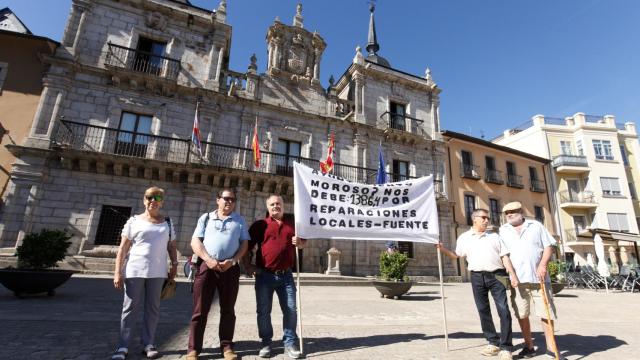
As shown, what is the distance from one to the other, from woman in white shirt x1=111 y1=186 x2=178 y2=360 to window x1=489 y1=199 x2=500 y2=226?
2283cm

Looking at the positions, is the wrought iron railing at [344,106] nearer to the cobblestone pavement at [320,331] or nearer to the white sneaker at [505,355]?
the cobblestone pavement at [320,331]

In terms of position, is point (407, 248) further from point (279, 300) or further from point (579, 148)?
point (579, 148)

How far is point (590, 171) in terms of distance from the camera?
26453 millimetres

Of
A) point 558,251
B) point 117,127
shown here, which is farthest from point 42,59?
point 558,251

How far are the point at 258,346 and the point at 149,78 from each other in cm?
1440

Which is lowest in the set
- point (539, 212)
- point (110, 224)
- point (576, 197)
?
point (110, 224)

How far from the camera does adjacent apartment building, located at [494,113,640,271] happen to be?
24.9m

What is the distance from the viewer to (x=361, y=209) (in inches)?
189

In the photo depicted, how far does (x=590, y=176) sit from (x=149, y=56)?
33.9 metres

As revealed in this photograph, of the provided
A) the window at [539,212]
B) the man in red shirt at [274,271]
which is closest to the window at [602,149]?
the window at [539,212]

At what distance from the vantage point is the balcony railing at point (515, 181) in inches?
924

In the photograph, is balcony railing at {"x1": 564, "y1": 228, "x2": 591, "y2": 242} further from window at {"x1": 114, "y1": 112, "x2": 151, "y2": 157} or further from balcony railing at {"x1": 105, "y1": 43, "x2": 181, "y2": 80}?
window at {"x1": 114, "y1": 112, "x2": 151, "y2": 157}

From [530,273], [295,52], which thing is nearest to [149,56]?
[295,52]

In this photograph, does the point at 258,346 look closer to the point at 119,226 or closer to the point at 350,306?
the point at 350,306
